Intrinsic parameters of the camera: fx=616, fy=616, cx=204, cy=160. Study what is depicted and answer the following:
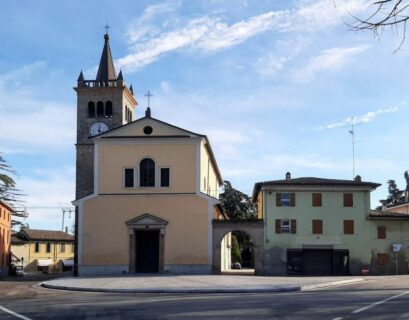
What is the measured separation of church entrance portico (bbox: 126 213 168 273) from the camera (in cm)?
4584

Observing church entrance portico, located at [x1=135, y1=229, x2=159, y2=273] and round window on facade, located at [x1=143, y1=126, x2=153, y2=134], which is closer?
church entrance portico, located at [x1=135, y1=229, x2=159, y2=273]

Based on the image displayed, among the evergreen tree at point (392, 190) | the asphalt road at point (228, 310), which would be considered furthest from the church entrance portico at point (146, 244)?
the evergreen tree at point (392, 190)

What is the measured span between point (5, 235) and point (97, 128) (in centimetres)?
1743

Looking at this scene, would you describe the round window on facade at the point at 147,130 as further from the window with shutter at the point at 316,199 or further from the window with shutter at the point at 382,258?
the window with shutter at the point at 382,258

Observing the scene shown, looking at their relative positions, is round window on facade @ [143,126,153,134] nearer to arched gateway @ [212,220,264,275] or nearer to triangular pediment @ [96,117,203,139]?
triangular pediment @ [96,117,203,139]

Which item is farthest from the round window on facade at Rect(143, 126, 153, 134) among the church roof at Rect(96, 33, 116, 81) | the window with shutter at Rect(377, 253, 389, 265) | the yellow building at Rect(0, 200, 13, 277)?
the yellow building at Rect(0, 200, 13, 277)

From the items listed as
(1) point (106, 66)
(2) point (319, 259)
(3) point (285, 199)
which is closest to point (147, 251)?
(3) point (285, 199)

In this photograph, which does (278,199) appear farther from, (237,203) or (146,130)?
(237,203)

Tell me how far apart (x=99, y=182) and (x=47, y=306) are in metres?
29.1

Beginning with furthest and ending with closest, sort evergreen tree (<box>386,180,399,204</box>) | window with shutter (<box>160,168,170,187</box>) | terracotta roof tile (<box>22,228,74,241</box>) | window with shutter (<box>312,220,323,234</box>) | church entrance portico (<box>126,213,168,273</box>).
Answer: evergreen tree (<box>386,180,399,204</box>) → terracotta roof tile (<box>22,228,74,241</box>) → window with shutter (<box>312,220,323,234</box>) → window with shutter (<box>160,168,170,187</box>) → church entrance portico (<box>126,213,168,273</box>)

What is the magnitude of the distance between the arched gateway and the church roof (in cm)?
2483

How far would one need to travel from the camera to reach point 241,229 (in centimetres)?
4697

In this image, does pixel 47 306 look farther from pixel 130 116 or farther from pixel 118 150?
pixel 130 116

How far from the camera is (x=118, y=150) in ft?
156
